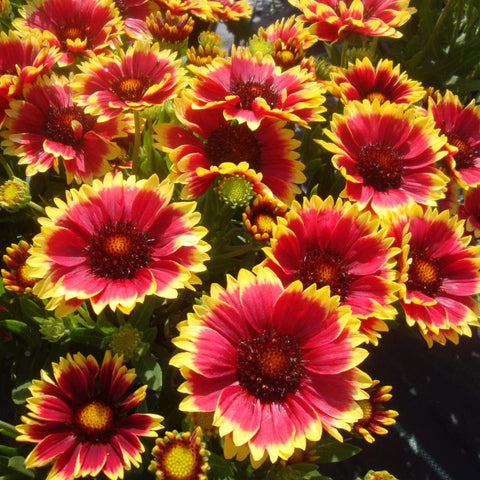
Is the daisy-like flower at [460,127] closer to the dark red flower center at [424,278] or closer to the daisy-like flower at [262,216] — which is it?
the dark red flower center at [424,278]

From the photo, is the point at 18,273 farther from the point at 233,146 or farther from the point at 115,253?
the point at 233,146

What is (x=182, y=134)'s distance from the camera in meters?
1.18

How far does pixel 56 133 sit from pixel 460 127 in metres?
1.24

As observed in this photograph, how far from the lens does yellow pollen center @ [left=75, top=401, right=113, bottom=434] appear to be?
974 mm

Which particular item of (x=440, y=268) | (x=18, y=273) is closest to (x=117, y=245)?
(x=18, y=273)

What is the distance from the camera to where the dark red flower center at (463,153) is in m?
1.41

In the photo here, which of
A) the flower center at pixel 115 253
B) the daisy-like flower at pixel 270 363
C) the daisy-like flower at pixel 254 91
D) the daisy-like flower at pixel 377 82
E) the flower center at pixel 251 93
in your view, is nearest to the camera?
the daisy-like flower at pixel 270 363

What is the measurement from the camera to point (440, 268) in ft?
3.91

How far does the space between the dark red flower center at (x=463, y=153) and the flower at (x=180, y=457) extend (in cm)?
109

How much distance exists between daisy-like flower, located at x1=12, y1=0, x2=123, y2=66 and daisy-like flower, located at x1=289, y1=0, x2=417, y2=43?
0.60 metres

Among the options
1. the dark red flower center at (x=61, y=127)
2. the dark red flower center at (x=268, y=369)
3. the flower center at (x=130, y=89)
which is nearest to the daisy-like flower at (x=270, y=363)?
the dark red flower center at (x=268, y=369)

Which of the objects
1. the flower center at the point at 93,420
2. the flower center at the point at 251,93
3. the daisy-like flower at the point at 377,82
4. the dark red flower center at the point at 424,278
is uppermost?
the daisy-like flower at the point at 377,82

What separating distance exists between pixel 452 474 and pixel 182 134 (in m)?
1.42

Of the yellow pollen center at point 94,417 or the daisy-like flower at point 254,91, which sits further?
the daisy-like flower at point 254,91
